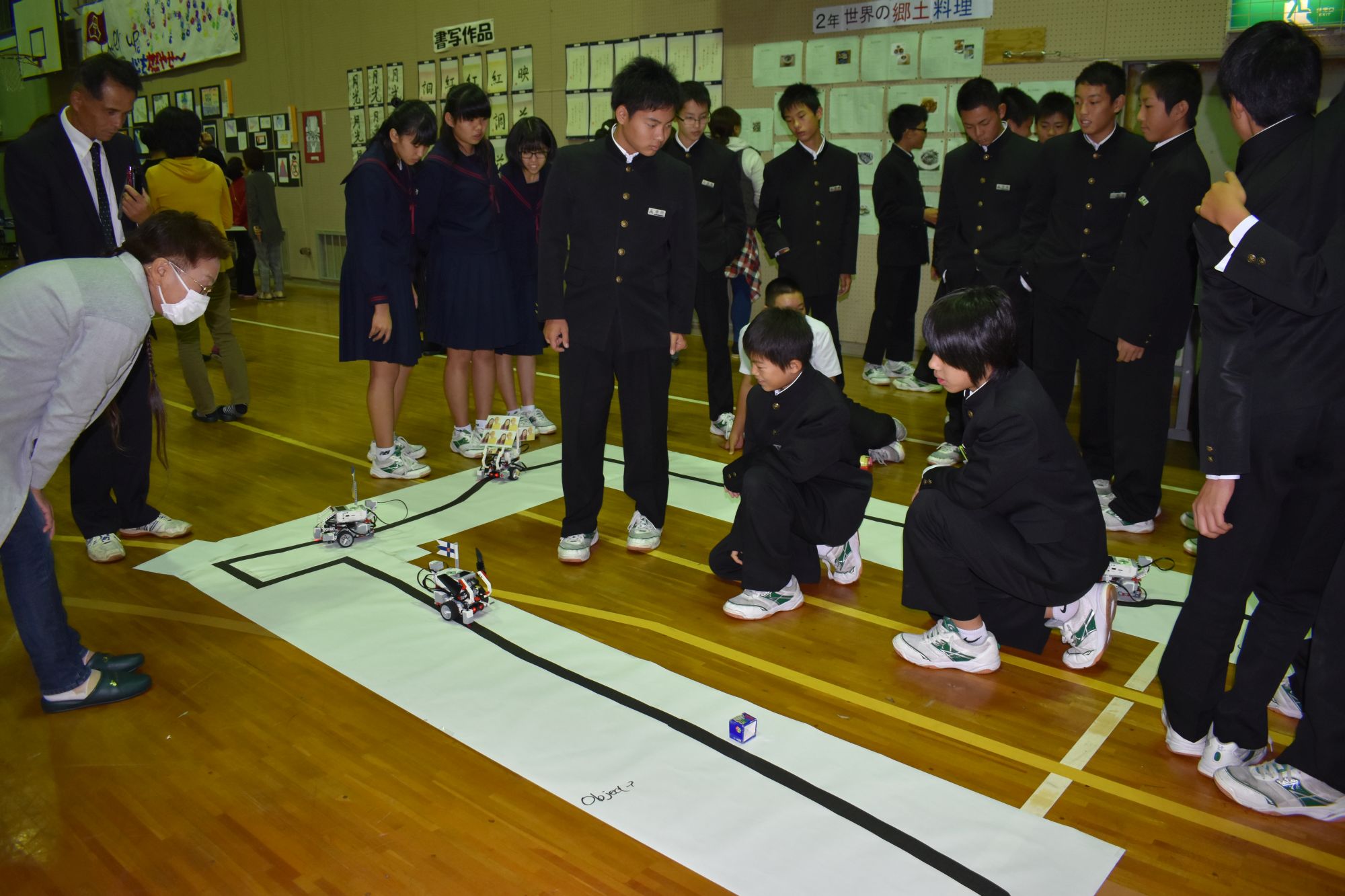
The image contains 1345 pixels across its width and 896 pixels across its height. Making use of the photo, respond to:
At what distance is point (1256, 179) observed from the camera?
187cm

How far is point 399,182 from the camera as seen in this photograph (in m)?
4.07

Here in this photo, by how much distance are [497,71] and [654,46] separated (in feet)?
6.49

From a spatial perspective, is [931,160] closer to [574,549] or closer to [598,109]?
[598,109]

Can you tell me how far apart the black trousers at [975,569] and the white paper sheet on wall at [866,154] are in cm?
492

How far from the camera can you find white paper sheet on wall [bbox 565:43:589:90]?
8391mm

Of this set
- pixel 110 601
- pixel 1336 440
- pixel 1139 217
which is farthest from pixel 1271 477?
pixel 110 601

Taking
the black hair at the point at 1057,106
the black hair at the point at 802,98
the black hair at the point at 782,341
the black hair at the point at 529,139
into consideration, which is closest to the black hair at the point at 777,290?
the black hair at the point at 782,341

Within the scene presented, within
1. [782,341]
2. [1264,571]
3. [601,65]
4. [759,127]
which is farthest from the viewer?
[601,65]

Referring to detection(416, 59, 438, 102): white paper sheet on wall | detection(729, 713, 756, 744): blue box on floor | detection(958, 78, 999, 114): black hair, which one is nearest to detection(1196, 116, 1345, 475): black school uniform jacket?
detection(729, 713, 756, 744): blue box on floor

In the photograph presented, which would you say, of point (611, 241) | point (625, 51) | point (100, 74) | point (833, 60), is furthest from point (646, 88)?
point (625, 51)

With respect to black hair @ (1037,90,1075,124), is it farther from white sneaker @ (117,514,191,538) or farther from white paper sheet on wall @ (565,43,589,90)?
white sneaker @ (117,514,191,538)

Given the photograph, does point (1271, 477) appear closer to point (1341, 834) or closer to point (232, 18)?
point (1341, 834)

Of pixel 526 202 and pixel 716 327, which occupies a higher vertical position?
pixel 526 202

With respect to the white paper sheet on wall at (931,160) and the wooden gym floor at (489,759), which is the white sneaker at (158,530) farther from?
the white paper sheet on wall at (931,160)
